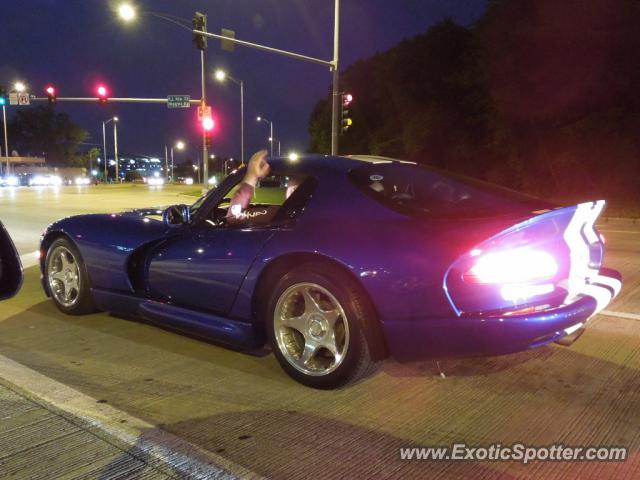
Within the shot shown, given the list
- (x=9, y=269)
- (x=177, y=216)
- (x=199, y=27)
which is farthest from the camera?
(x=199, y=27)

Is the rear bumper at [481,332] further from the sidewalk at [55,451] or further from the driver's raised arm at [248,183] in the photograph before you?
the driver's raised arm at [248,183]

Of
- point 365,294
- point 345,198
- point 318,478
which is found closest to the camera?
point 318,478

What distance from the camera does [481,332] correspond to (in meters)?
3.13

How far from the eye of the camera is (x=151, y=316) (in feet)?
14.8

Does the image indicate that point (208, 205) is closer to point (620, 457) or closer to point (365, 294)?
point (365, 294)

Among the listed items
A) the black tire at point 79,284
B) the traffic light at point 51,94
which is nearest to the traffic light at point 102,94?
the traffic light at point 51,94

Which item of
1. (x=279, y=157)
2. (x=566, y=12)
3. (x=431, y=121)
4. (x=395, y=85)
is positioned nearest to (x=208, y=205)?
(x=279, y=157)

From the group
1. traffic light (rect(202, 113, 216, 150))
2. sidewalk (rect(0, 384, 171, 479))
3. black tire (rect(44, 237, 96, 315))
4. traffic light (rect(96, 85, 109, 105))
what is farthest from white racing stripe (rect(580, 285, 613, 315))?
traffic light (rect(96, 85, 109, 105))

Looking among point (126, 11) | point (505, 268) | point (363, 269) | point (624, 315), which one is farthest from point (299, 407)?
point (126, 11)

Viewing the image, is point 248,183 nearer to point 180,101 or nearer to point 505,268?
point 505,268

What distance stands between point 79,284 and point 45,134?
12147cm

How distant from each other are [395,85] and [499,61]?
32.2ft

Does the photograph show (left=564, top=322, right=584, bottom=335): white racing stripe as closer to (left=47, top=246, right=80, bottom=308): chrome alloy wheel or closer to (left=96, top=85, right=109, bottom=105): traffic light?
(left=47, top=246, right=80, bottom=308): chrome alloy wheel

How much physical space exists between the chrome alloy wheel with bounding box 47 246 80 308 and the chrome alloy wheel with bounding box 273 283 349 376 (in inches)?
91.1
